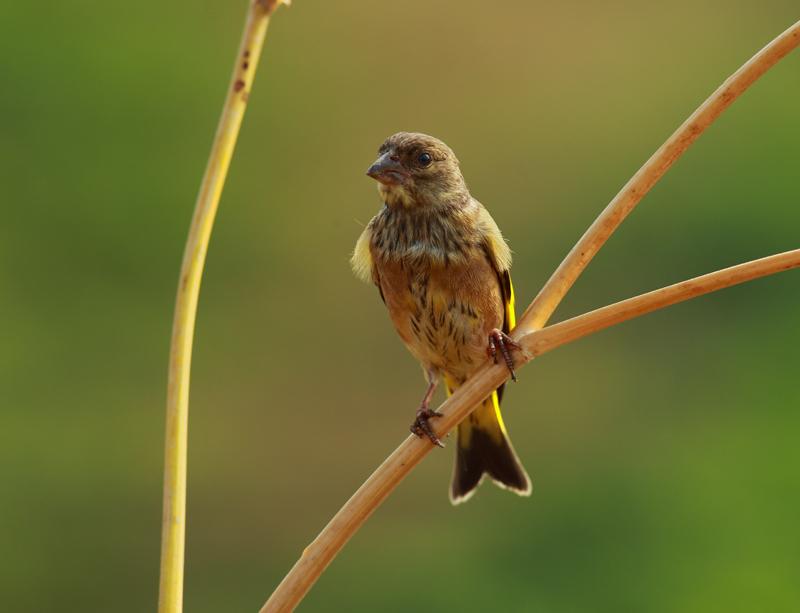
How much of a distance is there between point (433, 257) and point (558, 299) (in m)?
0.67

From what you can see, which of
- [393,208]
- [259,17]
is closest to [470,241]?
[393,208]

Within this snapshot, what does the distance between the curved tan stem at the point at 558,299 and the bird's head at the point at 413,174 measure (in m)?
0.75

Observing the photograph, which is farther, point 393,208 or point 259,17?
point 393,208

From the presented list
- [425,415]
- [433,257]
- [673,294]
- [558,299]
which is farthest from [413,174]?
[673,294]

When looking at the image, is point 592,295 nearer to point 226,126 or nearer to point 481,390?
point 481,390

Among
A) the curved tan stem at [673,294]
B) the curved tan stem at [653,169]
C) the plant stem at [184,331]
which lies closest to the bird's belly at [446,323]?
the curved tan stem at [653,169]

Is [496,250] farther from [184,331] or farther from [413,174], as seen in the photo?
[184,331]

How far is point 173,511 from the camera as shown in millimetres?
711

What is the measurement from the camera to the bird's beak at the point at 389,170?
1596 millimetres

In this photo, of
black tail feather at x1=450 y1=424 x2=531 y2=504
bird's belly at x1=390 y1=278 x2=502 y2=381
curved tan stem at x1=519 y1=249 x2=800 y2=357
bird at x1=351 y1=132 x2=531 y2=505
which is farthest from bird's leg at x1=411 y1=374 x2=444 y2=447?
curved tan stem at x1=519 y1=249 x2=800 y2=357

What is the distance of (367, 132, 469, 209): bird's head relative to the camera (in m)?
1.62

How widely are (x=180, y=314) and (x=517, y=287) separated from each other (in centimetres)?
351

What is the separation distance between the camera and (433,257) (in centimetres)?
157

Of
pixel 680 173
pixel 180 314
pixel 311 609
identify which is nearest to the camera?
pixel 180 314
